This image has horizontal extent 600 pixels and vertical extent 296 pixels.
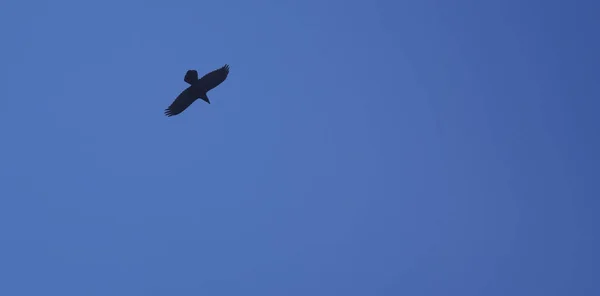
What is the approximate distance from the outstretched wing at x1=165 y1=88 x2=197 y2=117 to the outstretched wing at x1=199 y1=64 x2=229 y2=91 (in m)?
0.66

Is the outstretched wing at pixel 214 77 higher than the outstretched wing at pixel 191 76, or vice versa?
the outstretched wing at pixel 214 77

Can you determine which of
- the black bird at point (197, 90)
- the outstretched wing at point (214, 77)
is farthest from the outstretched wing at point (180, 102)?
the outstretched wing at point (214, 77)

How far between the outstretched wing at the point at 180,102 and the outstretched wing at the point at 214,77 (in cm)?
66

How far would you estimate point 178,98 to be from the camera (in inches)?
790

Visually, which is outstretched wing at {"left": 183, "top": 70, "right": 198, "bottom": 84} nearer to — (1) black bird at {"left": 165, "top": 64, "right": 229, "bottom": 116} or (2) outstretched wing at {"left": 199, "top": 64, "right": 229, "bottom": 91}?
(1) black bird at {"left": 165, "top": 64, "right": 229, "bottom": 116}

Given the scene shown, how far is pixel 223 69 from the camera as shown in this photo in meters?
20.0

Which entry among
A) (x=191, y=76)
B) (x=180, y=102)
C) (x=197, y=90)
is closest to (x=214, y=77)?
(x=197, y=90)

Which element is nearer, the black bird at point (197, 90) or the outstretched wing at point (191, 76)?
the outstretched wing at point (191, 76)

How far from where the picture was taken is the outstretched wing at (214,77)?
64.7 ft

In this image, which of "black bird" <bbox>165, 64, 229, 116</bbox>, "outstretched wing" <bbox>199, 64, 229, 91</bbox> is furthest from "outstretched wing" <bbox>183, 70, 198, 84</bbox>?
"outstretched wing" <bbox>199, 64, 229, 91</bbox>

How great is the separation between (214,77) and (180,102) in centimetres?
153

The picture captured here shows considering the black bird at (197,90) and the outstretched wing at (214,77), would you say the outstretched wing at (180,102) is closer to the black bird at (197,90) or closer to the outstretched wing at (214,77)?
the black bird at (197,90)

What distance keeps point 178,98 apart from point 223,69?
6.17 feet

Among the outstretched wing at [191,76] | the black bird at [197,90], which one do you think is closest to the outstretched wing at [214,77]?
the black bird at [197,90]
